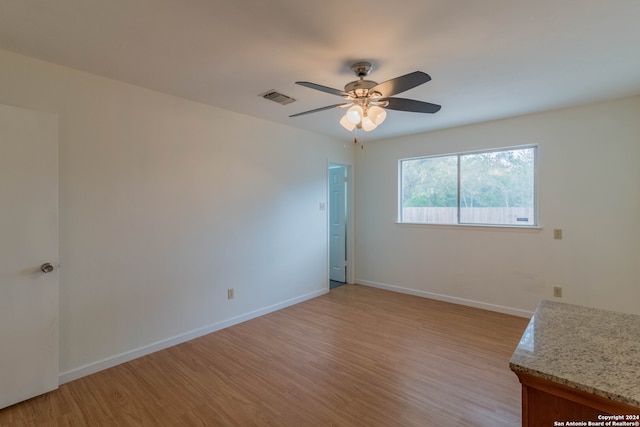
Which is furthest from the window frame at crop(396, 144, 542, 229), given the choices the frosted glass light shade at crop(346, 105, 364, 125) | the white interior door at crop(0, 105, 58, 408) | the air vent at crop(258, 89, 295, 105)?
the white interior door at crop(0, 105, 58, 408)

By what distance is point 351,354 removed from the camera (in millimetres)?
2789

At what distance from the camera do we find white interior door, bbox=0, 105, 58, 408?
6.70 ft

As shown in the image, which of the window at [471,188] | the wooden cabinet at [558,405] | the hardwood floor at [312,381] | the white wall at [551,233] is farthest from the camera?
the window at [471,188]

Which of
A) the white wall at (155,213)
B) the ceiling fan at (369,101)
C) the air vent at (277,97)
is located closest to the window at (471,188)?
the white wall at (155,213)

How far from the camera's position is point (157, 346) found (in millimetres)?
2879

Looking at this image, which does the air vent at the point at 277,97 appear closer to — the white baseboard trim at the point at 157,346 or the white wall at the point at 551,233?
the white wall at the point at 551,233

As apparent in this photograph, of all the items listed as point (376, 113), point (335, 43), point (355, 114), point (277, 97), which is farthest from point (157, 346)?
point (335, 43)

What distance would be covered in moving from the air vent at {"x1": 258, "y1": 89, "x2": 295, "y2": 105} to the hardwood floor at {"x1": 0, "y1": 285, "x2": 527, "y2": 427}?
242 centimetres

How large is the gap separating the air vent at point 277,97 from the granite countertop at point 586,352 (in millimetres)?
2593

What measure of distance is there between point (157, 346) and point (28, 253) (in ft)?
4.35

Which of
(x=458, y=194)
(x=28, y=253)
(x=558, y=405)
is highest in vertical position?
(x=458, y=194)

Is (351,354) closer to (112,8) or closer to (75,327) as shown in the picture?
(75,327)

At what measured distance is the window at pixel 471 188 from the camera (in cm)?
373

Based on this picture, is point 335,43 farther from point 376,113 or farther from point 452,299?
point 452,299
